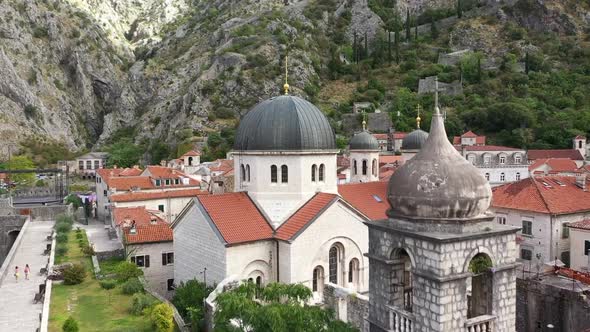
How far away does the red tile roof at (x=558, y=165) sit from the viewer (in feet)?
209

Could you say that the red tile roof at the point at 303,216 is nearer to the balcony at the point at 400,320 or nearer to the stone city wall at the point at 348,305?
the stone city wall at the point at 348,305

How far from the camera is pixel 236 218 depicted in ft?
82.1

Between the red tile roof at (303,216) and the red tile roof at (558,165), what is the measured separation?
4943cm

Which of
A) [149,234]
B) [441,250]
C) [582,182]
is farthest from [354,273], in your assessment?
[582,182]

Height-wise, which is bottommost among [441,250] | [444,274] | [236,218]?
[236,218]

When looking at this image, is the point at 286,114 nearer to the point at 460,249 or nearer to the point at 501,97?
the point at 460,249

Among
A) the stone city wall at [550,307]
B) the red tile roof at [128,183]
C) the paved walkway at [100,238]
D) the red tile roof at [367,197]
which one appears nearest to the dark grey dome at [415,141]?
the red tile roof at [367,197]

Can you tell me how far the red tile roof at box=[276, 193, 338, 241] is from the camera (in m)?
24.2

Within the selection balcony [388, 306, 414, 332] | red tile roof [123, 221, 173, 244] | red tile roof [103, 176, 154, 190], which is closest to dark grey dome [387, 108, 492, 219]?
balcony [388, 306, 414, 332]

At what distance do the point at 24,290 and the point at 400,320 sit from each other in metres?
24.0

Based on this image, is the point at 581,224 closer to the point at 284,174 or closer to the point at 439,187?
the point at 284,174

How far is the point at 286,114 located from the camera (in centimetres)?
2652

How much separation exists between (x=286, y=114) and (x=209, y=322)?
11058 mm

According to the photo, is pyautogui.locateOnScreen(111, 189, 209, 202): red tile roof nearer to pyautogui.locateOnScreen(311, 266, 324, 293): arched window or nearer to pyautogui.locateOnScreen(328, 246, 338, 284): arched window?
pyautogui.locateOnScreen(328, 246, 338, 284): arched window
